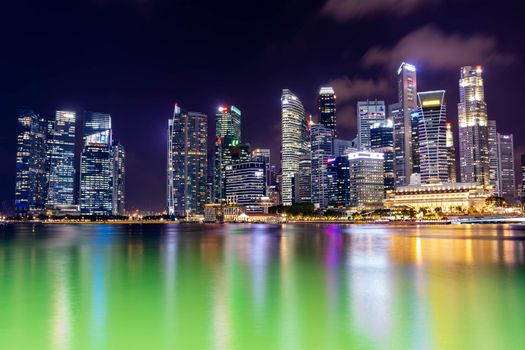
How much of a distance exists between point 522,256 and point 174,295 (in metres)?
39.4

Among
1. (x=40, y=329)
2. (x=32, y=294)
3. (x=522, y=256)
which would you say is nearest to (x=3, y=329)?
(x=40, y=329)

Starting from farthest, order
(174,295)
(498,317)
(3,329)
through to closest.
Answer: (174,295)
(498,317)
(3,329)

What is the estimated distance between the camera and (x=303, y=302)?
23.4 meters

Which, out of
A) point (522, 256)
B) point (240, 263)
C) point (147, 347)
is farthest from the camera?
point (522, 256)

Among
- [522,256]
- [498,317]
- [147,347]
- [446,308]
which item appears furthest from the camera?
[522,256]

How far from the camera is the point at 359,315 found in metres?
20.5

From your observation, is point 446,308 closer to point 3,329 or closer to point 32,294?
point 3,329

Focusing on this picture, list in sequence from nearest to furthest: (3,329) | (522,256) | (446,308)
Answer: (3,329) → (446,308) → (522,256)

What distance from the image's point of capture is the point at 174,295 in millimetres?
25828

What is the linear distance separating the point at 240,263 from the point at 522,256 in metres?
30.1

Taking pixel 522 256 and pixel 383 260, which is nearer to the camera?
pixel 383 260

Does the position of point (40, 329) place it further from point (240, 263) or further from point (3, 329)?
point (240, 263)

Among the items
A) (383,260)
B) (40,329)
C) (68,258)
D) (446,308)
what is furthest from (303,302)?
(68,258)

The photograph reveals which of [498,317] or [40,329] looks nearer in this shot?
[40,329]
